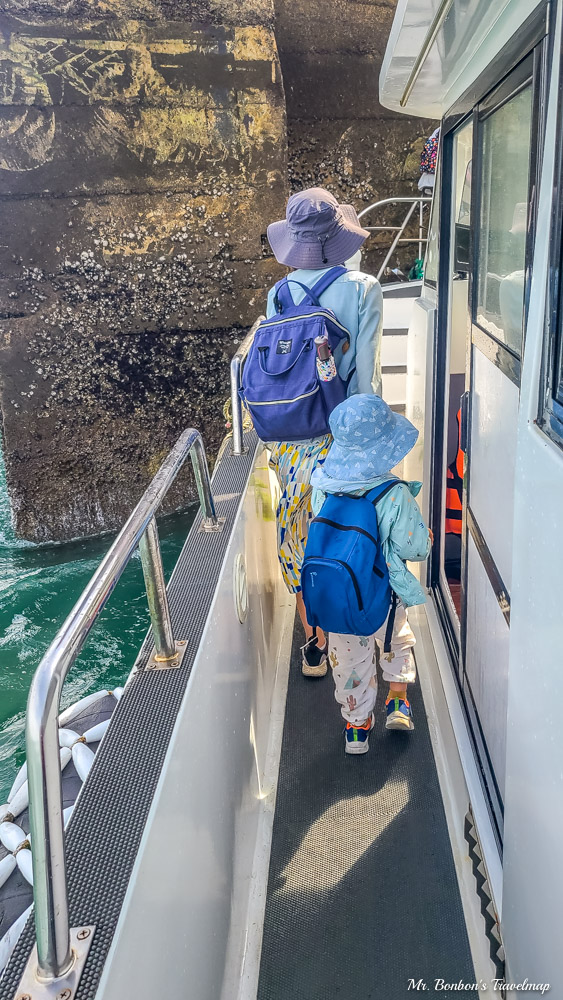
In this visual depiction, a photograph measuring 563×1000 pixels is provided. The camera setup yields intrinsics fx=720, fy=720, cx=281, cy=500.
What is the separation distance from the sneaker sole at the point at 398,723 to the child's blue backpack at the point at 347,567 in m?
0.63

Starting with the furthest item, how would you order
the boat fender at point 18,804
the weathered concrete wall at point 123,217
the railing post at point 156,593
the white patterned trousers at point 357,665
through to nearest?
the weathered concrete wall at point 123,217 < the boat fender at point 18,804 < the white patterned trousers at point 357,665 < the railing post at point 156,593

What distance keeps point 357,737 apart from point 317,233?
1507 millimetres

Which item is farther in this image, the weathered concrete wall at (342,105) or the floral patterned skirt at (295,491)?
the weathered concrete wall at (342,105)

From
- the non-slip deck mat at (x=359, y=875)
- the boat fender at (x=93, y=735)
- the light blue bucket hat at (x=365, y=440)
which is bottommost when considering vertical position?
the boat fender at (x=93, y=735)

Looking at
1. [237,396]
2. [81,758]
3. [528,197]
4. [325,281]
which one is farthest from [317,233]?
[81,758]

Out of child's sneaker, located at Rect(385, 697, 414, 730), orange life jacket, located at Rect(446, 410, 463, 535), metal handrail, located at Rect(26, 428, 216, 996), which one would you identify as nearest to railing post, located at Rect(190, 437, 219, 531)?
child's sneaker, located at Rect(385, 697, 414, 730)

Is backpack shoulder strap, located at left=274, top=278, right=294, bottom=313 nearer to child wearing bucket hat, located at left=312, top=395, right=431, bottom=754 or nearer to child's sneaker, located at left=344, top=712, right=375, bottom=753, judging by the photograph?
child wearing bucket hat, located at left=312, top=395, right=431, bottom=754

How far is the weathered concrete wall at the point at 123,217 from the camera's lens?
6.03 metres

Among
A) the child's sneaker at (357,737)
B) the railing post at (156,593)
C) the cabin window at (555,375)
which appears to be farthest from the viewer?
the child's sneaker at (357,737)

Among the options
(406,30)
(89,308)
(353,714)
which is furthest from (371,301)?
(89,308)

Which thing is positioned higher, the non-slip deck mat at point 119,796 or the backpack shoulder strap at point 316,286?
the backpack shoulder strap at point 316,286

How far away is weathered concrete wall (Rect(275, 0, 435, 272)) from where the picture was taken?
26.9ft

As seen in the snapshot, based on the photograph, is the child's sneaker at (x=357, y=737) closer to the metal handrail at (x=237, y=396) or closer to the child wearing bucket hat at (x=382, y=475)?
the child wearing bucket hat at (x=382, y=475)

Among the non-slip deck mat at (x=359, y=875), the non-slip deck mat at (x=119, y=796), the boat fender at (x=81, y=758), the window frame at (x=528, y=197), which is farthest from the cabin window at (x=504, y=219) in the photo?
the boat fender at (x=81, y=758)
